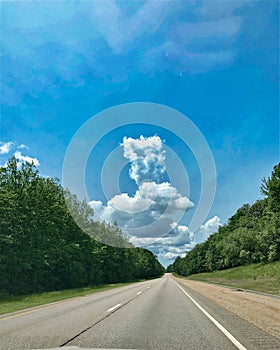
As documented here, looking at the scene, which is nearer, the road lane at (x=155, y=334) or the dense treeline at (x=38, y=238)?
the road lane at (x=155, y=334)

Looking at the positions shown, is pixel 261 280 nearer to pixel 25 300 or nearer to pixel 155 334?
pixel 25 300

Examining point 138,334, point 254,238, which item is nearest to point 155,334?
point 138,334

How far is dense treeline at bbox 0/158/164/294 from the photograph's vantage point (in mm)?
29391

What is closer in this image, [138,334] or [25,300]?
[138,334]

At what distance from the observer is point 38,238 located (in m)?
33.1

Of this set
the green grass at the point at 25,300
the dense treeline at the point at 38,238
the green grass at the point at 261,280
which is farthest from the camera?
the dense treeline at the point at 38,238

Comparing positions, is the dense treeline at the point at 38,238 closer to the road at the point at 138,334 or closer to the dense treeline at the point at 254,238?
the road at the point at 138,334

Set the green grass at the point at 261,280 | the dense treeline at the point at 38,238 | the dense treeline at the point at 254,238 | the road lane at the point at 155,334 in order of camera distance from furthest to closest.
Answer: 1. the dense treeline at the point at 254,238
2. the dense treeline at the point at 38,238
3. the green grass at the point at 261,280
4. the road lane at the point at 155,334

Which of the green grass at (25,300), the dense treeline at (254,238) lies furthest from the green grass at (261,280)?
the green grass at (25,300)

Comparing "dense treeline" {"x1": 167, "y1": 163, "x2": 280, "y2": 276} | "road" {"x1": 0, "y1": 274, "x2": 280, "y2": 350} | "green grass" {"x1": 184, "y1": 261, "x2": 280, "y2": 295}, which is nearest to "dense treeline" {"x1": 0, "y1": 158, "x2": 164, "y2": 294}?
"green grass" {"x1": 184, "y1": 261, "x2": 280, "y2": 295}

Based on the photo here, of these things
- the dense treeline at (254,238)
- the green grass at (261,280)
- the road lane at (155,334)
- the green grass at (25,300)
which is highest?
the dense treeline at (254,238)

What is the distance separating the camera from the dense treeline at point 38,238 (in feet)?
96.4

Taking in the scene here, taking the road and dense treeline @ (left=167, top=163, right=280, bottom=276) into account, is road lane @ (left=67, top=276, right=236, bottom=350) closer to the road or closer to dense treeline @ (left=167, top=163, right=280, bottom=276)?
the road

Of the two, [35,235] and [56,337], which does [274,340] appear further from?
[35,235]
